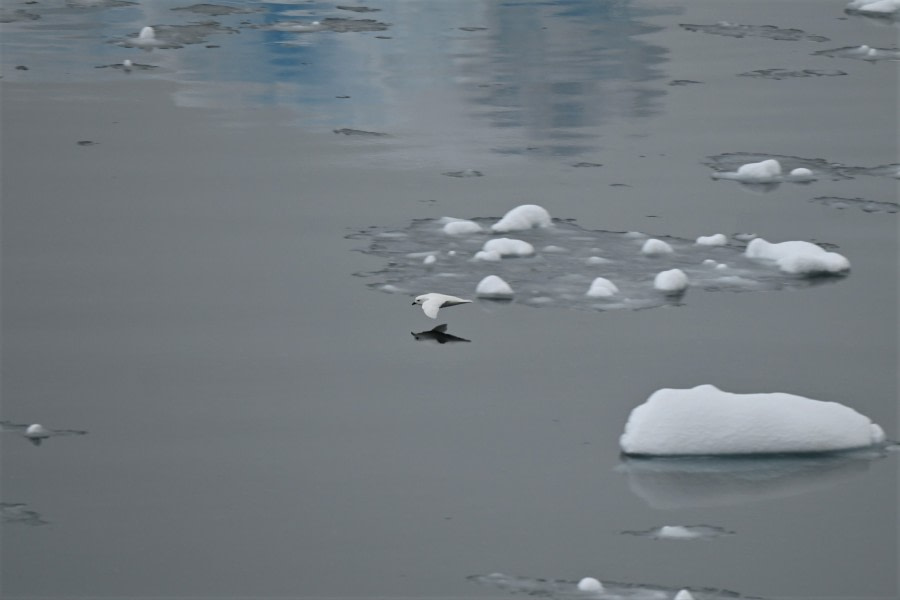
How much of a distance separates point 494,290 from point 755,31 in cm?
854

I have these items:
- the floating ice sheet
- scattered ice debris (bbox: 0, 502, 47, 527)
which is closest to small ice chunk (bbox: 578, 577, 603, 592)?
scattered ice debris (bbox: 0, 502, 47, 527)

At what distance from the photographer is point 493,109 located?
485 inches

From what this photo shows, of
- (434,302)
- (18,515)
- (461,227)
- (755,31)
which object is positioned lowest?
(18,515)

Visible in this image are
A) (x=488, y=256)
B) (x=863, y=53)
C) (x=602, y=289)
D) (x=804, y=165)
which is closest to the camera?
(x=602, y=289)

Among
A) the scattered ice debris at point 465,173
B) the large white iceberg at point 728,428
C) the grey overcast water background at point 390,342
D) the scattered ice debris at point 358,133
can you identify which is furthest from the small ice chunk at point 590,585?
the scattered ice debris at point 358,133

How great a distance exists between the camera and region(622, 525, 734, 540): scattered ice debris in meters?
5.43

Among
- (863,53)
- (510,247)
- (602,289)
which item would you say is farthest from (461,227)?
(863,53)

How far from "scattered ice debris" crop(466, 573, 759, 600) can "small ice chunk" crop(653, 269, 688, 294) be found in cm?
309

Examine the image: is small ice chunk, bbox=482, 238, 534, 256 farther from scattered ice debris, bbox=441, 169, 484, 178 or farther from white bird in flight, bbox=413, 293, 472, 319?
scattered ice debris, bbox=441, 169, 484, 178

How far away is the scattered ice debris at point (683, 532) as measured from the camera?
17.8 ft

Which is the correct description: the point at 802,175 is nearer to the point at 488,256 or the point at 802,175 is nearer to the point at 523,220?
the point at 523,220

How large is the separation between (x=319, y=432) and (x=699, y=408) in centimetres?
144

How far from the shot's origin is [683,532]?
5465 mm

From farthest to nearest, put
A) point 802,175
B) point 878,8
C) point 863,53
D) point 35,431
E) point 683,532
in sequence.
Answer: point 878,8, point 863,53, point 802,175, point 35,431, point 683,532
